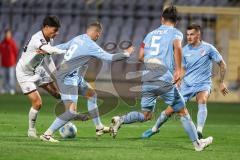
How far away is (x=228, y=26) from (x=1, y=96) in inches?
323

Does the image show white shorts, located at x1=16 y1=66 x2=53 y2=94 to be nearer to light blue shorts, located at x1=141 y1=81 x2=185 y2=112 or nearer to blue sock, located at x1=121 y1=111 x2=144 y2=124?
blue sock, located at x1=121 y1=111 x2=144 y2=124

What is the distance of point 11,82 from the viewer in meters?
26.5

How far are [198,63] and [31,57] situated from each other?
311 centimetres

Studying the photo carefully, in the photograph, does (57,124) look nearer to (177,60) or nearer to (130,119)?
(130,119)

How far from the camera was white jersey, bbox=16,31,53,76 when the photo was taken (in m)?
12.4

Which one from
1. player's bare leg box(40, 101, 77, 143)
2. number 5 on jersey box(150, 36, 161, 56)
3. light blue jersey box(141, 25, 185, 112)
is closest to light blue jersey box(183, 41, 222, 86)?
light blue jersey box(141, 25, 185, 112)

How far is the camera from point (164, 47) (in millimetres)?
11281

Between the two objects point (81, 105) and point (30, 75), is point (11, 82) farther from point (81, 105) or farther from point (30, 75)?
point (30, 75)

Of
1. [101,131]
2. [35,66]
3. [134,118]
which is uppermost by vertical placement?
[35,66]

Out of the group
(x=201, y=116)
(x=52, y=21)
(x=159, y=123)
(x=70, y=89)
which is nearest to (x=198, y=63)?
(x=201, y=116)

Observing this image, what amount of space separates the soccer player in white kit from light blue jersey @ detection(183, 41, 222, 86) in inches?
99.7

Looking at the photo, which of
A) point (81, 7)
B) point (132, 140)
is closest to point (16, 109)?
point (132, 140)

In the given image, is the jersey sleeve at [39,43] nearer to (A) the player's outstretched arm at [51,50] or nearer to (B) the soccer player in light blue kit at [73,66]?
(A) the player's outstretched arm at [51,50]

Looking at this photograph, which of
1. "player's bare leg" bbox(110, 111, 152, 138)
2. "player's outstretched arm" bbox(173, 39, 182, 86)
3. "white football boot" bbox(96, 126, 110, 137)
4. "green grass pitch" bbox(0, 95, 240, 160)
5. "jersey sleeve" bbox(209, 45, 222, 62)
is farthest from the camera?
"jersey sleeve" bbox(209, 45, 222, 62)
